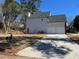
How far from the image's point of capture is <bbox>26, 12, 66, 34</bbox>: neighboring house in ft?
159

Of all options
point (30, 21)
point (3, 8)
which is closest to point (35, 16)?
point (30, 21)

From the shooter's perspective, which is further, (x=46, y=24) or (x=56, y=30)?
(x=46, y=24)

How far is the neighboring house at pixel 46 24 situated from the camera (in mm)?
48594

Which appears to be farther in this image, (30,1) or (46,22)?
(30,1)

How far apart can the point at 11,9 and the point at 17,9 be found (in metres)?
1.95

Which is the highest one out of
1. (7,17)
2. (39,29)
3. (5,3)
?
(5,3)

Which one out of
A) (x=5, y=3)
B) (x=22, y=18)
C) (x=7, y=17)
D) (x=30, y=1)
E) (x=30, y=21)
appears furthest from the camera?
(x=22, y=18)

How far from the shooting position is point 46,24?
5003 cm

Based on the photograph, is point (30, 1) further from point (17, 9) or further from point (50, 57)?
point (50, 57)

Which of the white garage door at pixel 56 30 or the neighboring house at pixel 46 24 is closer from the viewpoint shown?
the white garage door at pixel 56 30

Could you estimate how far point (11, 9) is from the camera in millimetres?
46812

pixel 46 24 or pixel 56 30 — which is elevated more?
pixel 46 24

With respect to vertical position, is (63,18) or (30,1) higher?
(30,1)

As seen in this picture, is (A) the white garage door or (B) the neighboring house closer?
(A) the white garage door
